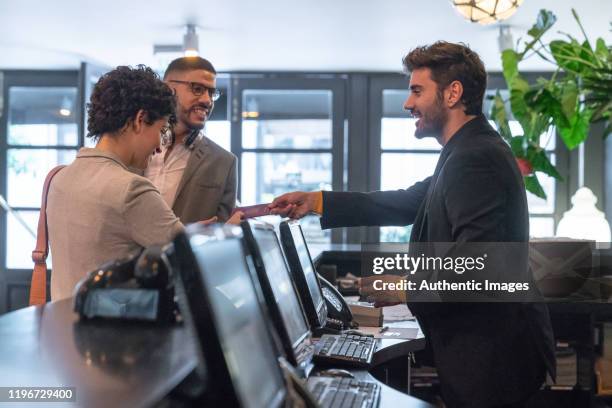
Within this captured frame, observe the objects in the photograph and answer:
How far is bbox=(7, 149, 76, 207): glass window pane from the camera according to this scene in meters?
7.54

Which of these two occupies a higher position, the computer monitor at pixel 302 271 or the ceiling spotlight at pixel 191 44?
the ceiling spotlight at pixel 191 44

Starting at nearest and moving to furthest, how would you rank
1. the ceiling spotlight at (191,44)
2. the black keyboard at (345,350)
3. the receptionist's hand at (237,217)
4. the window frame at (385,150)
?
the black keyboard at (345,350)
the receptionist's hand at (237,217)
the ceiling spotlight at (191,44)
the window frame at (385,150)

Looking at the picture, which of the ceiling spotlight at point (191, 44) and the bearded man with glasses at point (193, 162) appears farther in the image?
the ceiling spotlight at point (191, 44)

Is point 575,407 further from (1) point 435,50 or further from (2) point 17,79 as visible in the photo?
(2) point 17,79

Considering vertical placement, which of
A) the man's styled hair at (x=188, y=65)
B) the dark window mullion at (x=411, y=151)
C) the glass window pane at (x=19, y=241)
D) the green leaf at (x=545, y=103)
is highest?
the dark window mullion at (x=411, y=151)

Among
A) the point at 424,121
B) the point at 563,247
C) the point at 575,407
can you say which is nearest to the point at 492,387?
the point at 424,121

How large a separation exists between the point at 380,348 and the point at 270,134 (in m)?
5.44

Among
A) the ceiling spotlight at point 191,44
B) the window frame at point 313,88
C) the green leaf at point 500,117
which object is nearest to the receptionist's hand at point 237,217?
the green leaf at point 500,117

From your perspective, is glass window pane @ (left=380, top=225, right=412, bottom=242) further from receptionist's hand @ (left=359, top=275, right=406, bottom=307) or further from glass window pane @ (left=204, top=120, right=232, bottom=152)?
receptionist's hand @ (left=359, top=275, right=406, bottom=307)

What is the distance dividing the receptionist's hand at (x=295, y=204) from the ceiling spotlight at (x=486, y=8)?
1.75 m

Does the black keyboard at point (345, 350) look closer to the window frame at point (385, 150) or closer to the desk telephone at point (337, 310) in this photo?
the desk telephone at point (337, 310)

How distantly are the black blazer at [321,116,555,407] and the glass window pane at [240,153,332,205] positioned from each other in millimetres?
5539

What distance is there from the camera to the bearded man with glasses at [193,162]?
263 centimetres

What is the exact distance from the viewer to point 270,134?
750 centimetres
